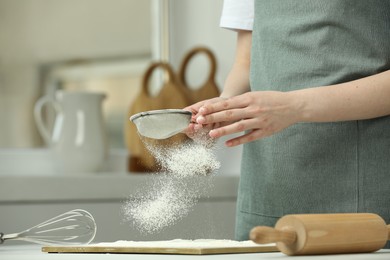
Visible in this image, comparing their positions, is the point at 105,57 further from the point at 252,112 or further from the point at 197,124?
the point at 252,112

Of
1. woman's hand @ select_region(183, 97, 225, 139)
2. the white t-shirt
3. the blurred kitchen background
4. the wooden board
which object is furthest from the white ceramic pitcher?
the wooden board

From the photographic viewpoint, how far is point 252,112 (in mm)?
1322

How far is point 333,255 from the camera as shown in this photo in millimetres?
1042

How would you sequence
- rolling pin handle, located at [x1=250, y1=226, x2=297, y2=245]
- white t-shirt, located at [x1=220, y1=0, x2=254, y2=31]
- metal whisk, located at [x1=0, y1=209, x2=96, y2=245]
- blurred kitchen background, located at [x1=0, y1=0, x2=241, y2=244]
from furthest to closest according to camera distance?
1. blurred kitchen background, located at [x1=0, y1=0, x2=241, y2=244]
2. white t-shirt, located at [x1=220, y1=0, x2=254, y2=31]
3. metal whisk, located at [x1=0, y1=209, x2=96, y2=245]
4. rolling pin handle, located at [x1=250, y1=226, x2=297, y2=245]

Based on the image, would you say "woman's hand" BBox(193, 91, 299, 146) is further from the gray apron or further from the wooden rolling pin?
the wooden rolling pin

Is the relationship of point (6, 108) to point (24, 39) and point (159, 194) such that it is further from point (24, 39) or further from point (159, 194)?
point (159, 194)

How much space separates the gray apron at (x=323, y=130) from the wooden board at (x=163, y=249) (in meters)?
0.44

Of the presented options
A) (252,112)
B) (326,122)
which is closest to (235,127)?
(252,112)

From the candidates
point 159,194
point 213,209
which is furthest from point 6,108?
point 159,194

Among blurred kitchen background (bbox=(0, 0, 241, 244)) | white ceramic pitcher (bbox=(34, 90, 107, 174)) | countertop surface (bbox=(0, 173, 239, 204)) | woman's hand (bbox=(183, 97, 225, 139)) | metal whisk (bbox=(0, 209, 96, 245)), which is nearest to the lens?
metal whisk (bbox=(0, 209, 96, 245))

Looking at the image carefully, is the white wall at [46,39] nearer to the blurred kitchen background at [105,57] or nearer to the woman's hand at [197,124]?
the blurred kitchen background at [105,57]

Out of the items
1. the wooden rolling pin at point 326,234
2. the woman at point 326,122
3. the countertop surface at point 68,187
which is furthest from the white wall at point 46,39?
the wooden rolling pin at point 326,234

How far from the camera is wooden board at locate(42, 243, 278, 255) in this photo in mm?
1045

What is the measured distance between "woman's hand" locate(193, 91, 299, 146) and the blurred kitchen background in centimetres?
120
